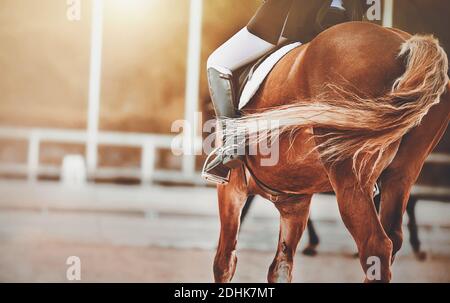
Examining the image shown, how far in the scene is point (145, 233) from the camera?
2828 mm

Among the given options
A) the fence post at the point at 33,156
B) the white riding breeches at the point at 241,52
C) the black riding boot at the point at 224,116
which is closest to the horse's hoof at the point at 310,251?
the black riding boot at the point at 224,116

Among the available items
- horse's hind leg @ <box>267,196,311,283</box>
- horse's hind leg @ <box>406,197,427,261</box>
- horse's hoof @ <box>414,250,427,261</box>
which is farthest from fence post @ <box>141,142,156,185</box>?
horse's hoof @ <box>414,250,427,261</box>

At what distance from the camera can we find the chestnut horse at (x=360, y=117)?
1.86 m

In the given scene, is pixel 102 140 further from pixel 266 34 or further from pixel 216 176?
pixel 266 34

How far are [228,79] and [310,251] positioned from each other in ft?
3.45

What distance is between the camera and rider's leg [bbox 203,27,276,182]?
7.84 feet

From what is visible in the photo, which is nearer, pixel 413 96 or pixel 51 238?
pixel 413 96

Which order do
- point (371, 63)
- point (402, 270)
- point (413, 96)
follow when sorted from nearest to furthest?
point (413, 96), point (371, 63), point (402, 270)

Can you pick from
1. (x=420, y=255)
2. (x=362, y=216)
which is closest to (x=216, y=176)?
(x=362, y=216)

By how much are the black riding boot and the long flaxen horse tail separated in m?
0.37

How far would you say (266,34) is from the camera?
2.41m
